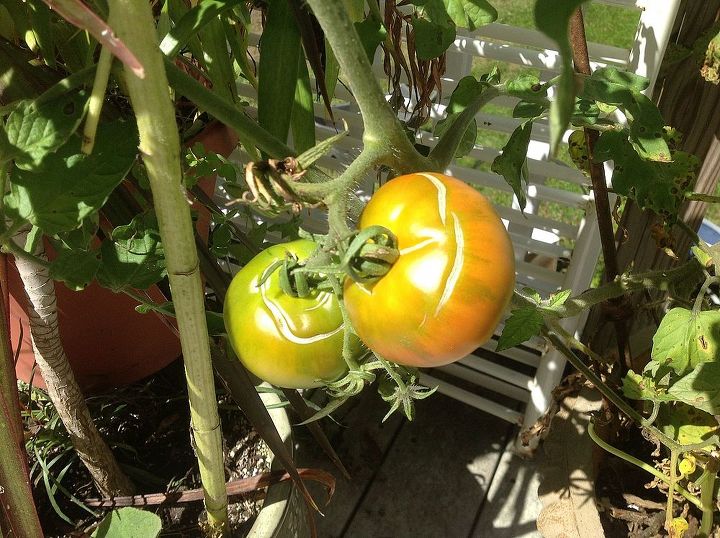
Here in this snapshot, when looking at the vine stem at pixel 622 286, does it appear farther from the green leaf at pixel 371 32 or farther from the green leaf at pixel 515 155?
the green leaf at pixel 371 32

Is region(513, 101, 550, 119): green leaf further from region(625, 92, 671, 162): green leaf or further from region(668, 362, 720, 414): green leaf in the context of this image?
region(668, 362, 720, 414): green leaf

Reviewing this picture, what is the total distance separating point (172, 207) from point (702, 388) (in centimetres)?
49

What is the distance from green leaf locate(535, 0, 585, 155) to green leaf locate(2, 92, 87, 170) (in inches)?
9.9

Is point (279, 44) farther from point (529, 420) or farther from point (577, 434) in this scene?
point (529, 420)

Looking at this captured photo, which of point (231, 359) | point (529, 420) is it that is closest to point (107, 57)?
point (231, 359)

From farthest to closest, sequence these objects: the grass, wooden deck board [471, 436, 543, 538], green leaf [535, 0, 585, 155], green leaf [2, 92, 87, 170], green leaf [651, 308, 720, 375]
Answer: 1. the grass
2. wooden deck board [471, 436, 543, 538]
3. green leaf [651, 308, 720, 375]
4. green leaf [2, 92, 87, 170]
5. green leaf [535, 0, 585, 155]

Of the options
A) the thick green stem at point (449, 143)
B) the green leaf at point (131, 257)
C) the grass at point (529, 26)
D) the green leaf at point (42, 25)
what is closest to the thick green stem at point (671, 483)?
the thick green stem at point (449, 143)

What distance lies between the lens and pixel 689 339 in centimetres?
58

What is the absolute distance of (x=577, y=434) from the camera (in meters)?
0.87

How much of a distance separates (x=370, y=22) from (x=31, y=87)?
0.85 ft

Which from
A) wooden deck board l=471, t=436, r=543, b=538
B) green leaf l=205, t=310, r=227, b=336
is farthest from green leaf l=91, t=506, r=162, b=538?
wooden deck board l=471, t=436, r=543, b=538

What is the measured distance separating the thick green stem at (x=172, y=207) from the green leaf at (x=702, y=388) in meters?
0.43

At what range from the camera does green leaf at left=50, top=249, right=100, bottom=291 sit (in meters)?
0.45

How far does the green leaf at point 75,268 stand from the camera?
45cm
